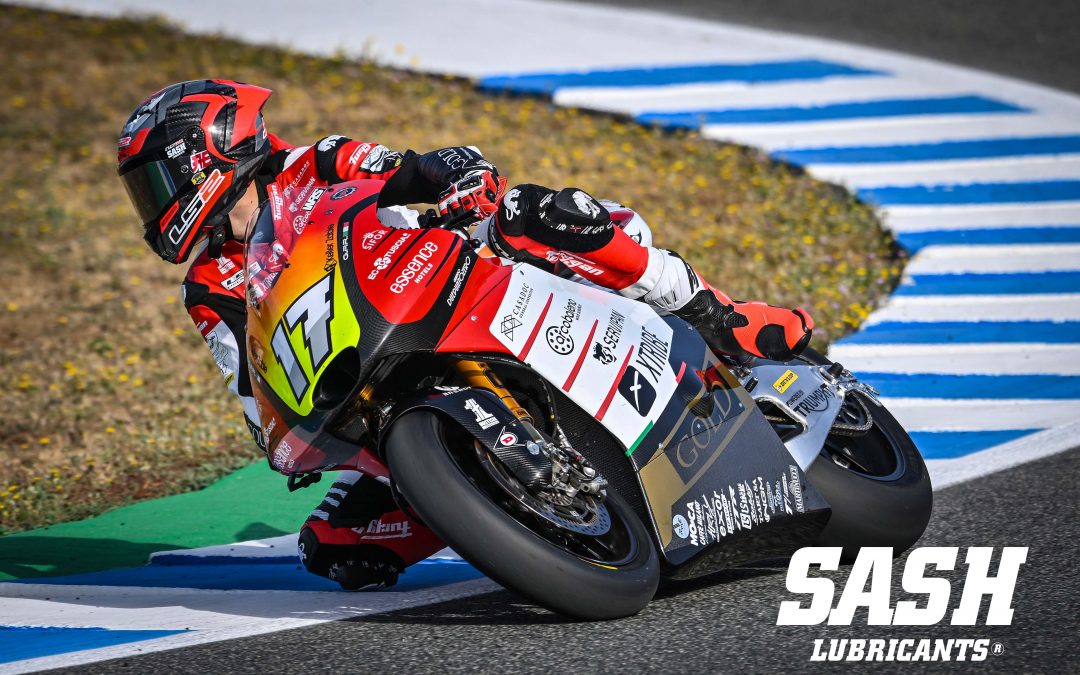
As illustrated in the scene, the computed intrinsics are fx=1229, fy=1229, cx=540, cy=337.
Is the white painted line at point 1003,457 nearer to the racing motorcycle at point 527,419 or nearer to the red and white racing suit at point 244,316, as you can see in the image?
the racing motorcycle at point 527,419

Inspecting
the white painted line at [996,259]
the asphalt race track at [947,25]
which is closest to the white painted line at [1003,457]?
the white painted line at [996,259]

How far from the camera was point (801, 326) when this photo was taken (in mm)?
4500

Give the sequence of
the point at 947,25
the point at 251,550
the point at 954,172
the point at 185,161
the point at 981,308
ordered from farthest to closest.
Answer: the point at 947,25 < the point at 954,172 < the point at 981,308 < the point at 251,550 < the point at 185,161

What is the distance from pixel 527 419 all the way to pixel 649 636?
720 mm

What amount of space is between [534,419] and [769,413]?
0.97m

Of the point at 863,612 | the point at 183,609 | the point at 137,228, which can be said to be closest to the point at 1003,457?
the point at 863,612

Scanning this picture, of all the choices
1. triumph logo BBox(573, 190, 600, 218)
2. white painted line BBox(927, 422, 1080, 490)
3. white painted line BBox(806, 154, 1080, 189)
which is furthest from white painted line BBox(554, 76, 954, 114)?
triumph logo BBox(573, 190, 600, 218)

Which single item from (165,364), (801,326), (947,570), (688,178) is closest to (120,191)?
(165,364)

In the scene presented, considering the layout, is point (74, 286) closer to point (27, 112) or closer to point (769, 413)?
point (27, 112)

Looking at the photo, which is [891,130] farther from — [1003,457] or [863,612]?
[863,612]

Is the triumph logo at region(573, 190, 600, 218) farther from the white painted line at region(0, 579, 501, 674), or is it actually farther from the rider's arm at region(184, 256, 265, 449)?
the white painted line at region(0, 579, 501, 674)

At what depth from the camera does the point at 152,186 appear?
4.08 metres

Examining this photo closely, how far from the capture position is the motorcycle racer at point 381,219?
156 inches

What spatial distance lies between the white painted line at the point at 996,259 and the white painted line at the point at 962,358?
3.78 feet
